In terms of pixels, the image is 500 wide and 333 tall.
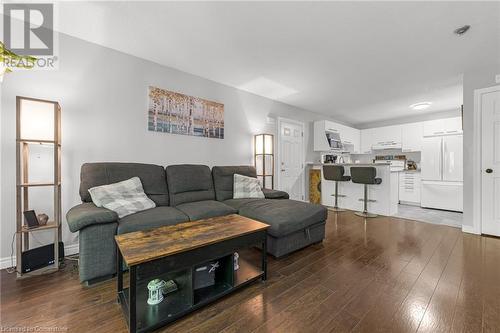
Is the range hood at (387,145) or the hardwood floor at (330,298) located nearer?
the hardwood floor at (330,298)

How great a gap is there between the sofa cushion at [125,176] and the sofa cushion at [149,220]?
41 centimetres

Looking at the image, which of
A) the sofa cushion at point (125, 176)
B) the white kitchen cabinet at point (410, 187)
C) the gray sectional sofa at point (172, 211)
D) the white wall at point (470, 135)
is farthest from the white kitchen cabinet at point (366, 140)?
the sofa cushion at point (125, 176)

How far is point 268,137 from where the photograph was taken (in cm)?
402

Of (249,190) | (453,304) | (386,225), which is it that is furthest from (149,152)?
(386,225)

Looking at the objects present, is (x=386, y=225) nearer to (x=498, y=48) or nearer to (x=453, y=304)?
(x=453, y=304)

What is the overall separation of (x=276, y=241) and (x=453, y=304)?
4.51ft

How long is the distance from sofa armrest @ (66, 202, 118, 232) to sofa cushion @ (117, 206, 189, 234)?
4.4 inches

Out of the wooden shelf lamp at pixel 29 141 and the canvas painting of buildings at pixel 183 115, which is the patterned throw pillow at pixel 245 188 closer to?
the canvas painting of buildings at pixel 183 115

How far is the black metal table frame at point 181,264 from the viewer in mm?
1139

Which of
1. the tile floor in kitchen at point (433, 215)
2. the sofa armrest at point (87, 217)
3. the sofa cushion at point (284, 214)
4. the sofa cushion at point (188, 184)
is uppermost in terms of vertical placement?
the sofa cushion at point (188, 184)

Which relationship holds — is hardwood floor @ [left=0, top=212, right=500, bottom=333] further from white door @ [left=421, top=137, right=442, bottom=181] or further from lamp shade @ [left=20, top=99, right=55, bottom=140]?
white door @ [left=421, top=137, right=442, bottom=181]

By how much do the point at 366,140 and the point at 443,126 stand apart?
1.87 meters

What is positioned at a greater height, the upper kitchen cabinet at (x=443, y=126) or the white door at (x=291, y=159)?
the upper kitchen cabinet at (x=443, y=126)

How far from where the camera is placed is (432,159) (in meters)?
4.80
